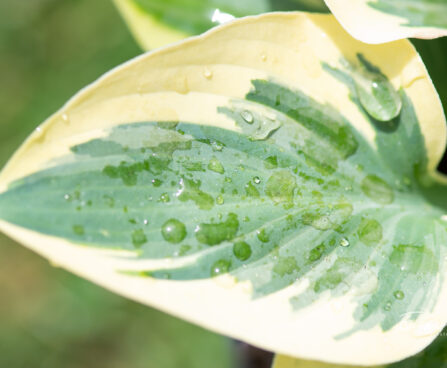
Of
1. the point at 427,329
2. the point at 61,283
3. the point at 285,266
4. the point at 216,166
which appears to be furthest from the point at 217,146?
the point at 61,283

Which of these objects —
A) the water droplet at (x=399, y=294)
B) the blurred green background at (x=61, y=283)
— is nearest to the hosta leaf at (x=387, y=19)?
the water droplet at (x=399, y=294)

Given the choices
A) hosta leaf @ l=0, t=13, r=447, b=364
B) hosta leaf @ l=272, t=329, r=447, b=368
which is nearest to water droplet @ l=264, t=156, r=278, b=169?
hosta leaf @ l=0, t=13, r=447, b=364

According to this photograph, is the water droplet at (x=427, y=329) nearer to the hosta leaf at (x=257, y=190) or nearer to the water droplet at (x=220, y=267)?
the hosta leaf at (x=257, y=190)

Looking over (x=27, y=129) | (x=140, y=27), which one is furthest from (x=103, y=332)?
(x=140, y=27)

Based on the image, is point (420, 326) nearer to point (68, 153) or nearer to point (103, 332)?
point (68, 153)

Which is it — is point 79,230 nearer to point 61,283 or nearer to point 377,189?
point 377,189

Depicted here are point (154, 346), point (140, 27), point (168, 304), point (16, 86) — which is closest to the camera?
point (168, 304)
